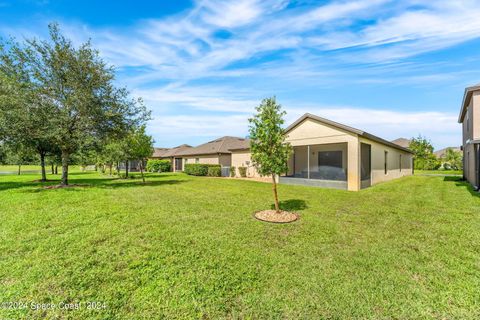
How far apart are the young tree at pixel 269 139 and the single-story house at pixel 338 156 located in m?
4.08

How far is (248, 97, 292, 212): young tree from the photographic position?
6.80 m

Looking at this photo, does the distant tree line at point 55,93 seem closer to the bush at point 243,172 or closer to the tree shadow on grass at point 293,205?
the tree shadow on grass at point 293,205

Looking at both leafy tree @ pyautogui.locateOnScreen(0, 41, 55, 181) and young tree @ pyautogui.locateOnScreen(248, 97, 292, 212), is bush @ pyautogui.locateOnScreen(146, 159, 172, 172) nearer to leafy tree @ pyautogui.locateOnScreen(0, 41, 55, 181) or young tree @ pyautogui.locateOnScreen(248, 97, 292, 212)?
leafy tree @ pyautogui.locateOnScreen(0, 41, 55, 181)

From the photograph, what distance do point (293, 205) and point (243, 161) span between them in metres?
12.9

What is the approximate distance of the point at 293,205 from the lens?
8.30 meters

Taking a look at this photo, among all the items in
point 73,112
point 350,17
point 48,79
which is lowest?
point 73,112

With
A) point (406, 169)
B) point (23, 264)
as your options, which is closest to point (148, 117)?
point (23, 264)

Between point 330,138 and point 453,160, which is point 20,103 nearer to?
point 330,138

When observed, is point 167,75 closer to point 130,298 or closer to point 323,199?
point 323,199

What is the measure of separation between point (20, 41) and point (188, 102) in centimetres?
945

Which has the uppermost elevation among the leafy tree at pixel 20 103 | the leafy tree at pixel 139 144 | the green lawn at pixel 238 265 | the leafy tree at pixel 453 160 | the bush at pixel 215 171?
the leafy tree at pixel 20 103

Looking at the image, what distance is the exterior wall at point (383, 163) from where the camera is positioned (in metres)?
14.3

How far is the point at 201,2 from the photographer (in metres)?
8.61

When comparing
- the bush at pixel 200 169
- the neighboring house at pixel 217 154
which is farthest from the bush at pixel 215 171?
the neighboring house at pixel 217 154
